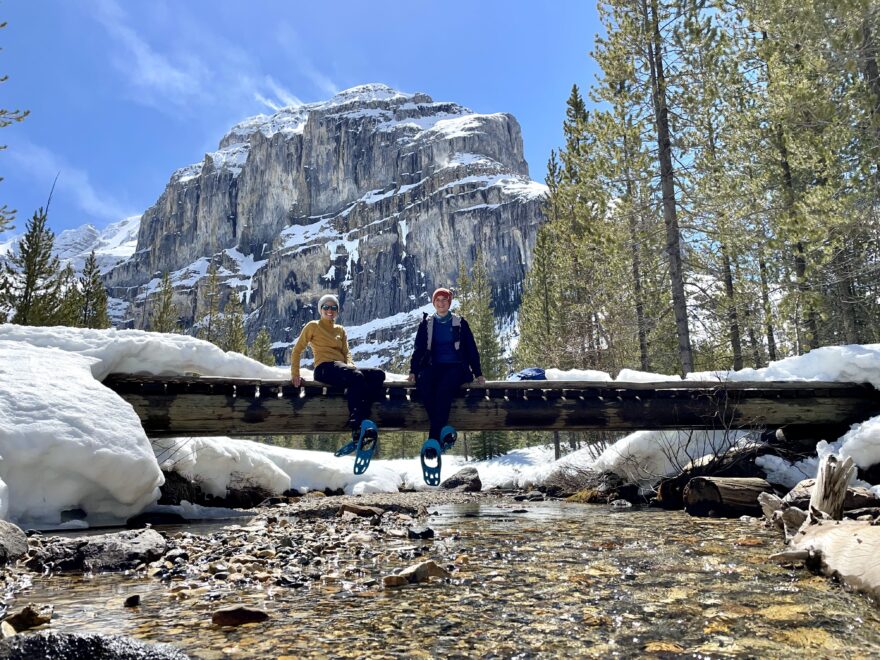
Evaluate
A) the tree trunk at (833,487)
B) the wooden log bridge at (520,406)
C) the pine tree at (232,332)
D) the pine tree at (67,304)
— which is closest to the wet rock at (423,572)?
the tree trunk at (833,487)

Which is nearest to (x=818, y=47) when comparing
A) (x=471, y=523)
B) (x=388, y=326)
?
(x=471, y=523)

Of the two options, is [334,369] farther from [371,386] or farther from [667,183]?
[667,183]

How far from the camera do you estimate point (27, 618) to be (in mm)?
2699

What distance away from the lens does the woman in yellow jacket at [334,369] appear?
821cm

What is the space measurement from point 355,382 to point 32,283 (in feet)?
107

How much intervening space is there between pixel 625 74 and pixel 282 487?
1636 centimetres

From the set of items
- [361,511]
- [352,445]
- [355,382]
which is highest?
[355,382]

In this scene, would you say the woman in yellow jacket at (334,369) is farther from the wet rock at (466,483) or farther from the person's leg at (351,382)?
the wet rock at (466,483)

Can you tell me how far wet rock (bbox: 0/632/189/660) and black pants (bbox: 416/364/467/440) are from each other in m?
6.01

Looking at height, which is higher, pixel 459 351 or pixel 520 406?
pixel 459 351

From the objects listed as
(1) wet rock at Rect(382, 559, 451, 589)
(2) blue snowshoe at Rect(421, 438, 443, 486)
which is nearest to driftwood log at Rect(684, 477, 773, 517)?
(2) blue snowshoe at Rect(421, 438, 443, 486)

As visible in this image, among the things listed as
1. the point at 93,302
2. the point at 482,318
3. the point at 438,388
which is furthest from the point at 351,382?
the point at 93,302

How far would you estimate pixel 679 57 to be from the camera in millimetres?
16344

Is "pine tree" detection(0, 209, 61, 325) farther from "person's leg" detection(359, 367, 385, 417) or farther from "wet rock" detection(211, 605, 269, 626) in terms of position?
"wet rock" detection(211, 605, 269, 626)
